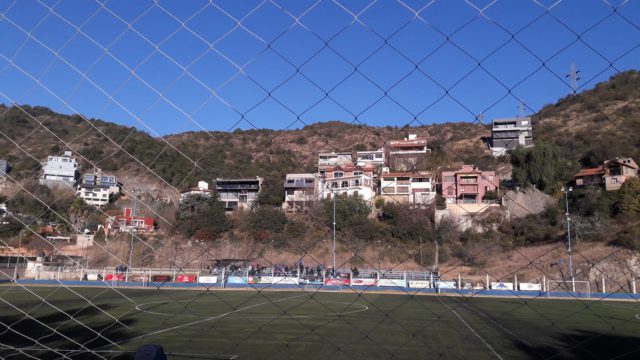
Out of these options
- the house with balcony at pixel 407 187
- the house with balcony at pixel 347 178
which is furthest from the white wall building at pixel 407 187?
the house with balcony at pixel 347 178

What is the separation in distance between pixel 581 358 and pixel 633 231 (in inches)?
251

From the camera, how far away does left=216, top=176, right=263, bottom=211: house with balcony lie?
346 centimetres

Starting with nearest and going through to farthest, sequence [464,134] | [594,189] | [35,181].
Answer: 1. [464,134]
2. [35,181]
3. [594,189]

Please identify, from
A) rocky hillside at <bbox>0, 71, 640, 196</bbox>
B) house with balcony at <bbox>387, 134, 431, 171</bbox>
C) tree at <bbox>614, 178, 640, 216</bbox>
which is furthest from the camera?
tree at <bbox>614, 178, 640, 216</bbox>

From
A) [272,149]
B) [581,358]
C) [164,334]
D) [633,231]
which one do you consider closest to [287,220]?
[272,149]

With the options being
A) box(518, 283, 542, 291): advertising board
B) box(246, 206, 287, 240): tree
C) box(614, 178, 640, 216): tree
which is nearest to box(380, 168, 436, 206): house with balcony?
box(246, 206, 287, 240): tree

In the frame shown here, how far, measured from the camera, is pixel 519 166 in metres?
4.42

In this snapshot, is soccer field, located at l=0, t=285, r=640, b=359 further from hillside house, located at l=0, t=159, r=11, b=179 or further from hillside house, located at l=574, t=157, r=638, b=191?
hillside house, located at l=0, t=159, r=11, b=179

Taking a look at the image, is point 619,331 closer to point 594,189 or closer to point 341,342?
point 341,342

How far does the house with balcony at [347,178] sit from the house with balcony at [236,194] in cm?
61

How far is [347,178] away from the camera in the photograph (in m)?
3.64

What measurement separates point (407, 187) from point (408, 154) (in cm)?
25

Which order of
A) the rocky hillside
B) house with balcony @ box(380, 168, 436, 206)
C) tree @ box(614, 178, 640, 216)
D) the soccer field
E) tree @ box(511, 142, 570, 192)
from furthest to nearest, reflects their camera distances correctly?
tree @ box(614, 178, 640, 216) → the soccer field → tree @ box(511, 142, 570, 192) → house with balcony @ box(380, 168, 436, 206) → the rocky hillside

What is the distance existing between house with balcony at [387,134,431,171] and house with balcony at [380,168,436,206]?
0.05 meters
